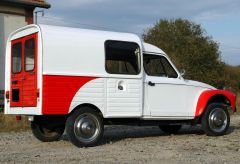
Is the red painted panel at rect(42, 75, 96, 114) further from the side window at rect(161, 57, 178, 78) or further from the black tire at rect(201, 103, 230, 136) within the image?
the black tire at rect(201, 103, 230, 136)

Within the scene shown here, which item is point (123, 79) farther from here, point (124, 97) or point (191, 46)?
point (191, 46)

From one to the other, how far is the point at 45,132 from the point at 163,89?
9.55ft

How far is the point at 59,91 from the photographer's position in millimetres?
9234

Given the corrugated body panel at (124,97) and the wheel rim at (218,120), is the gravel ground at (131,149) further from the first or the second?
the corrugated body panel at (124,97)

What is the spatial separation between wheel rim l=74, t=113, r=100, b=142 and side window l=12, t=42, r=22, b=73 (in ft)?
6.08

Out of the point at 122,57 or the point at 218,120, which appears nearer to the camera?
the point at 122,57

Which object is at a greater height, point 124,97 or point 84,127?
point 124,97

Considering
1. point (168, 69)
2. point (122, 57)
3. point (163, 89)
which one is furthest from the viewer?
point (168, 69)

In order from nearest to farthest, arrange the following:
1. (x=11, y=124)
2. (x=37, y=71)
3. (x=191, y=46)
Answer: (x=37, y=71), (x=11, y=124), (x=191, y=46)

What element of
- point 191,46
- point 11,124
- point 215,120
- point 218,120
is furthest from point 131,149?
point 191,46

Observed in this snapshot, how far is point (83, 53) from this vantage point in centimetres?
957

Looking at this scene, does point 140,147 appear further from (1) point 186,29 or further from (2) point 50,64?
(1) point 186,29

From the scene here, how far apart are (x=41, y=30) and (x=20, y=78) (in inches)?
54.1

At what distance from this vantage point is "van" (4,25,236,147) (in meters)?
9.24
